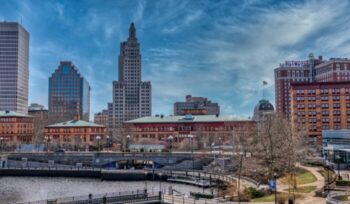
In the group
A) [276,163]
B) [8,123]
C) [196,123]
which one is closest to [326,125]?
[196,123]

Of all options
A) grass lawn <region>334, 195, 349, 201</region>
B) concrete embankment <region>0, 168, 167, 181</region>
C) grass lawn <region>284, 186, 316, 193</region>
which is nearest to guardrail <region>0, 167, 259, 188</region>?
concrete embankment <region>0, 168, 167, 181</region>

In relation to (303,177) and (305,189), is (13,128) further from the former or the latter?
(305,189)

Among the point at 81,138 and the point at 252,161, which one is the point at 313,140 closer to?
the point at 252,161

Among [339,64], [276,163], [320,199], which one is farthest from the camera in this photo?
[339,64]

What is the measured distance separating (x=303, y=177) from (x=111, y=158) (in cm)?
5826

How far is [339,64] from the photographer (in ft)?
613

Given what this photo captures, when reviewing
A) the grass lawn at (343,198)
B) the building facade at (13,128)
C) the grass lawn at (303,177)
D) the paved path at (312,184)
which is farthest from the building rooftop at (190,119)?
the grass lawn at (343,198)

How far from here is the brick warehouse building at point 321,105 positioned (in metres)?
149

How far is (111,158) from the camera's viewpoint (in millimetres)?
110938

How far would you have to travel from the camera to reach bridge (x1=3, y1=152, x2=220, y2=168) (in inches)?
4232

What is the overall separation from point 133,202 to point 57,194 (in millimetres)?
25085

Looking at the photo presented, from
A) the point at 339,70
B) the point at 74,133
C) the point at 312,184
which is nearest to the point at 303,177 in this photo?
the point at 312,184

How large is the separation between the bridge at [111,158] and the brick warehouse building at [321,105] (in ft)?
197

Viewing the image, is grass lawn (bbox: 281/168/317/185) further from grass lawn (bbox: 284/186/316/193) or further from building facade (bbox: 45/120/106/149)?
building facade (bbox: 45/120/106/149)
